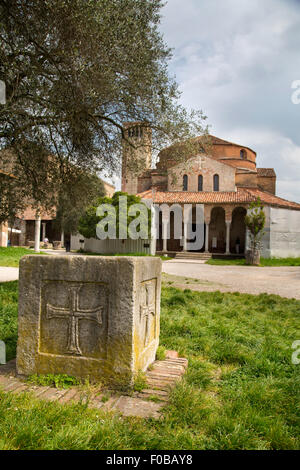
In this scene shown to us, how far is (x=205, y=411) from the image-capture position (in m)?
2.40

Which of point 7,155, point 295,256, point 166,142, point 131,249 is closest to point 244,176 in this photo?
point 295,256

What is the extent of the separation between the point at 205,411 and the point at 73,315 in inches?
50.2

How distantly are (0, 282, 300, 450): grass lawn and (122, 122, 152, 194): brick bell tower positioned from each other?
616 cm

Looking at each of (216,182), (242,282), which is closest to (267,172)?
(216,182)

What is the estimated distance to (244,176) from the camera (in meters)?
36.5

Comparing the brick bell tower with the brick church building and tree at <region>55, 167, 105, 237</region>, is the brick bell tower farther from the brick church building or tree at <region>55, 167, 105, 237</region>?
the brick church building

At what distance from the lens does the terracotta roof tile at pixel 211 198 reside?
30141 millimetres

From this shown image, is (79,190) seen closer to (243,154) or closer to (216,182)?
(216,182)

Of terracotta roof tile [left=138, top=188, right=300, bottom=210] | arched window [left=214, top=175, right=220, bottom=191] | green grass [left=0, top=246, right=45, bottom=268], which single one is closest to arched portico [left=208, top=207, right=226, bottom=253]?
arched window [left=214, top=175, right=220, bottom=191]

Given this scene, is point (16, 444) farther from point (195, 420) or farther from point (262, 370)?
point (262, 370)

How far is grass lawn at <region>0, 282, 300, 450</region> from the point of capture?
2.04 meters

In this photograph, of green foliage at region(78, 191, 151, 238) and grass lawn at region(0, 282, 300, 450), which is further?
green foliage at region(78, 191, 151, 238)

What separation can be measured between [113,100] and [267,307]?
545cm

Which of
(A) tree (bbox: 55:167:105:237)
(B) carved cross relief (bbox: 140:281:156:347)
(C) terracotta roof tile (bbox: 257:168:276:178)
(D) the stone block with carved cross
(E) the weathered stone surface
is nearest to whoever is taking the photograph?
(E) the weathered stone surface
